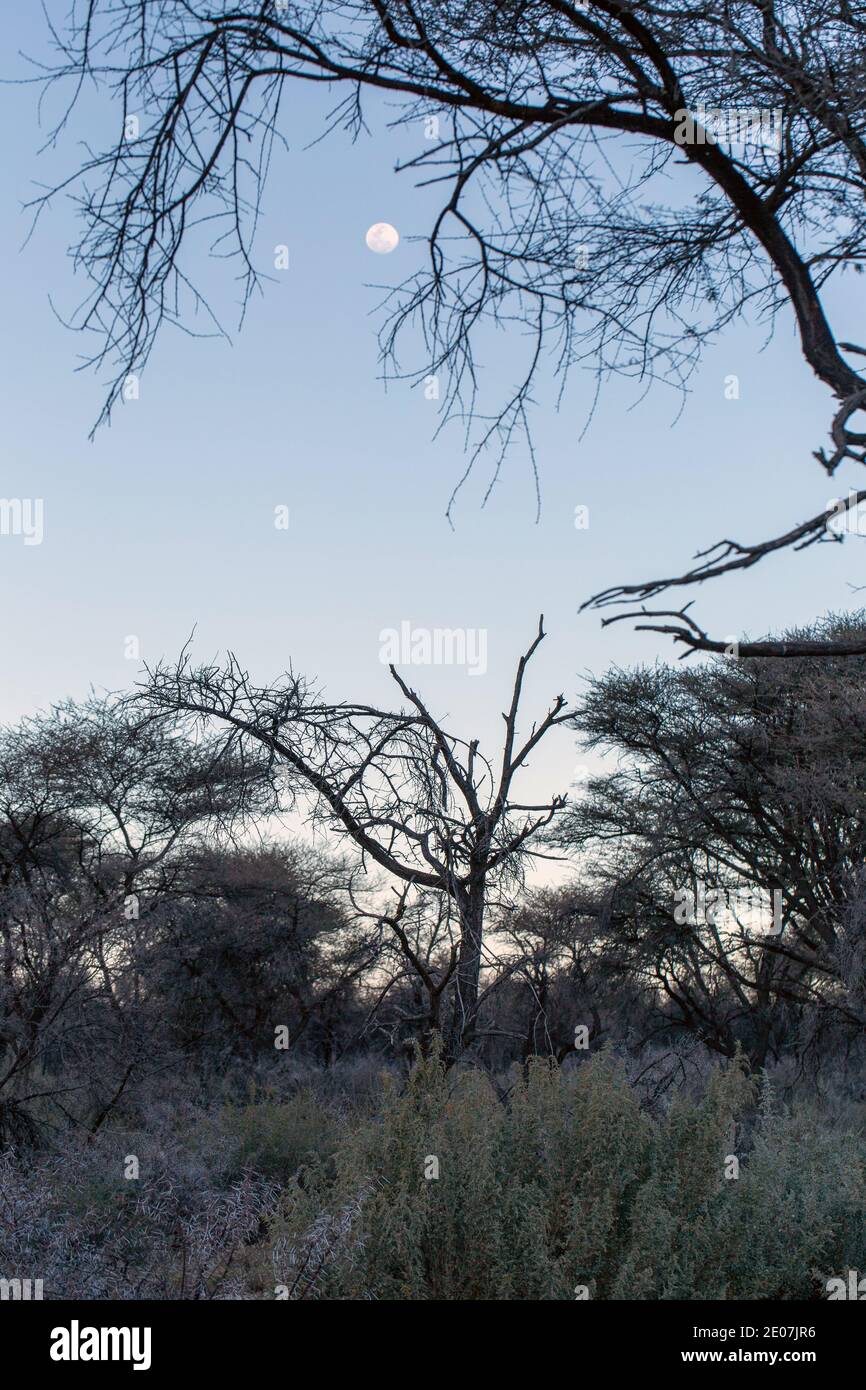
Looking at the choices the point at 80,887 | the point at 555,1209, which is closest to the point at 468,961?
the point at 555,1209

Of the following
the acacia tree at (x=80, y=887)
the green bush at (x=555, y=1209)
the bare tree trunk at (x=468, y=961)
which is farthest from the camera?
the acacia tree at (x=80, y=887)

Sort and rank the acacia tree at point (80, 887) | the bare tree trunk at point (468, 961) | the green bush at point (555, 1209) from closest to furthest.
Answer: the green bush at point (555, 1209) → the bare tree trunk at point (468, 961) → the acacia tree at point (80, 887)

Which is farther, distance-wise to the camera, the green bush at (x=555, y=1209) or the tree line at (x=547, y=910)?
the tree line at (x=547, y=910)

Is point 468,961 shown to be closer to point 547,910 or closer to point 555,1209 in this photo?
point 555,1209

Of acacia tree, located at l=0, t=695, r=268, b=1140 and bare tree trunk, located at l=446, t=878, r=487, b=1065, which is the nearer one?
bare tree trunk, located at l=446, t=878, r=487, b=1065

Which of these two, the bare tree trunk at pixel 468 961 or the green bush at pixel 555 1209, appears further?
the bare tree trunk at pixel 468 961

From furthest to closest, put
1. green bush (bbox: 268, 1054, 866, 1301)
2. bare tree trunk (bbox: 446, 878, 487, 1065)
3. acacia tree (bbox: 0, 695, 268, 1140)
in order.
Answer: acacia tree (bbox: 0, 695, 268, 1140) < bare tree trunk (bbox: 446, 878, 487, 1065) < green bush (bbox: 268, 1054, 866, 1301)

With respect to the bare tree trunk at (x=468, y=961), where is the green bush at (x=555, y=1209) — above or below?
below

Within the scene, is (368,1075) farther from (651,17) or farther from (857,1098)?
(651,17)

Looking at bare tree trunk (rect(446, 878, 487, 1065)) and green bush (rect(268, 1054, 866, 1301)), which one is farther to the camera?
bare tree trunk (rect(446, 878, 487, 1065))

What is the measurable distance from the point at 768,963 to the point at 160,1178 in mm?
11199

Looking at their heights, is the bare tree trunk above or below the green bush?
above

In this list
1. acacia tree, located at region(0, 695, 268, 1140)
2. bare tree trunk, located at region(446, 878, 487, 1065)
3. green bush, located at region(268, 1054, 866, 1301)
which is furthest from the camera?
acacia tree, located at region(0, 695, 268, 1140)

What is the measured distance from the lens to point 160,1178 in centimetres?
702
